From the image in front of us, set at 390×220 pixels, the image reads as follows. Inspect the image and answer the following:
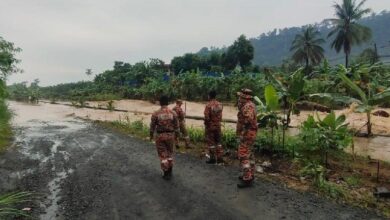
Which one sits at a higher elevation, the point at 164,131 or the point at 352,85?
the point at 352,85

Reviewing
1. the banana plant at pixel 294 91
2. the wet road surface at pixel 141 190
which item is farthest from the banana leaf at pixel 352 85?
the wet road surface at pixel 141 190

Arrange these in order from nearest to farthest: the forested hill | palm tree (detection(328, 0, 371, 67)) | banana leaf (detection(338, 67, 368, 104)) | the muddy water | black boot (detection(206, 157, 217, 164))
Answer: the muddy water → banana leaf (detection(338, 67, 368, 104)) → black boot (detection(206, 157, 217, 164)) → palm tree (detection(328, 0, 371, 67)) → the forested hill

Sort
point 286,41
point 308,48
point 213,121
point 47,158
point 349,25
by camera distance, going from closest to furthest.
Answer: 1. point 213,121
2. point 47,158
3. point 349,25
4. point 308,48
5. point 286,41

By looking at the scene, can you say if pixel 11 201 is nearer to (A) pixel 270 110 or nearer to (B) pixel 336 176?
(B) pixel 336 176

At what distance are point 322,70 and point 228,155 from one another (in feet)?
36.0

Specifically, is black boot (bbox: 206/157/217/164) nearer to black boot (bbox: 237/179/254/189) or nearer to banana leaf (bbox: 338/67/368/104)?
black boot (bbox: 237/179/254/189)

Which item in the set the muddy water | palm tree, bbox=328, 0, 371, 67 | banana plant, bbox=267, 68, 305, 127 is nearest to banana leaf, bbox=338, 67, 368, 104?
banana plant, bbox=267, 68, 305, 127

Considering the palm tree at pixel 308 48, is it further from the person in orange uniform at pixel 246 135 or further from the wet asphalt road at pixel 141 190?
the person in orange uniform at pixel 246 135

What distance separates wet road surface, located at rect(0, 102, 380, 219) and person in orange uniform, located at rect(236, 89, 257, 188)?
257 mm

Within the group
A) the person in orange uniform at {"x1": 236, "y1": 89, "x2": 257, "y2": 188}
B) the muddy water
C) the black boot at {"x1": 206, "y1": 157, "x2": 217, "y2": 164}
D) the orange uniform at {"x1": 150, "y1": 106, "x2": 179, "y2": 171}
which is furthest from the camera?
the black boot at {"x1": 206, "y1": 157, "x2": 217, "y2": 164}

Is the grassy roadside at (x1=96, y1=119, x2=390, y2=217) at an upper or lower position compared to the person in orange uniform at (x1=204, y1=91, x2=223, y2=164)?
lower

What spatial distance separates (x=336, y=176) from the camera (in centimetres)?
887

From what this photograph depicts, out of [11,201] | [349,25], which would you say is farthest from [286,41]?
[11,201]

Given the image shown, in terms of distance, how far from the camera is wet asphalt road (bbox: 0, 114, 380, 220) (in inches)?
276
